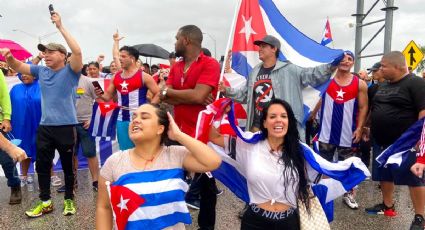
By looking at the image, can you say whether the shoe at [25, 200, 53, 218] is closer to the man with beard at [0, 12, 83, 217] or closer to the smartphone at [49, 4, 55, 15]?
the man with beard at [0, 12, 83, 217]

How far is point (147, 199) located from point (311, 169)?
3.75ft

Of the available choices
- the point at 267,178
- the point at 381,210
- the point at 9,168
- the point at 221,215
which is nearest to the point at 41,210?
the point at 9,168

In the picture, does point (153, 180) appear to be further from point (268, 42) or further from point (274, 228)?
point (268, 42)

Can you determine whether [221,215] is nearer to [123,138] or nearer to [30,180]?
[123,138]

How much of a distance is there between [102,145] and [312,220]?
5080 mm

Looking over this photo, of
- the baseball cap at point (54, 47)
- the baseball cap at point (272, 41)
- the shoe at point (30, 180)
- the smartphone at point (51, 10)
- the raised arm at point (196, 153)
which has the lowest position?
the shoe at point (30, 180)

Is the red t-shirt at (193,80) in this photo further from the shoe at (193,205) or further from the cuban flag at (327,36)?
the cuban flag at (327,36)

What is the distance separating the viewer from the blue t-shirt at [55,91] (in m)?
4.42

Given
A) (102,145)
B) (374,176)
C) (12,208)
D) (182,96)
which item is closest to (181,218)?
(182,96)

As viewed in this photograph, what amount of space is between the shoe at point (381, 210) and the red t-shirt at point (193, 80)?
8.18 feet

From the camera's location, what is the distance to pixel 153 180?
7.84 ft

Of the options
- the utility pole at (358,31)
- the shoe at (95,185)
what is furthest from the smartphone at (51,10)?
the utility pole at (358,31)

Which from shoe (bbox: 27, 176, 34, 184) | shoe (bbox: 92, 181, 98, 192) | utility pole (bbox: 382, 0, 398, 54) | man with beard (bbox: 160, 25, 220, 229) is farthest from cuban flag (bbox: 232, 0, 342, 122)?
utility pole (bbox: 382, 0, 398, 54)

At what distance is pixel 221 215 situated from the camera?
462cm
